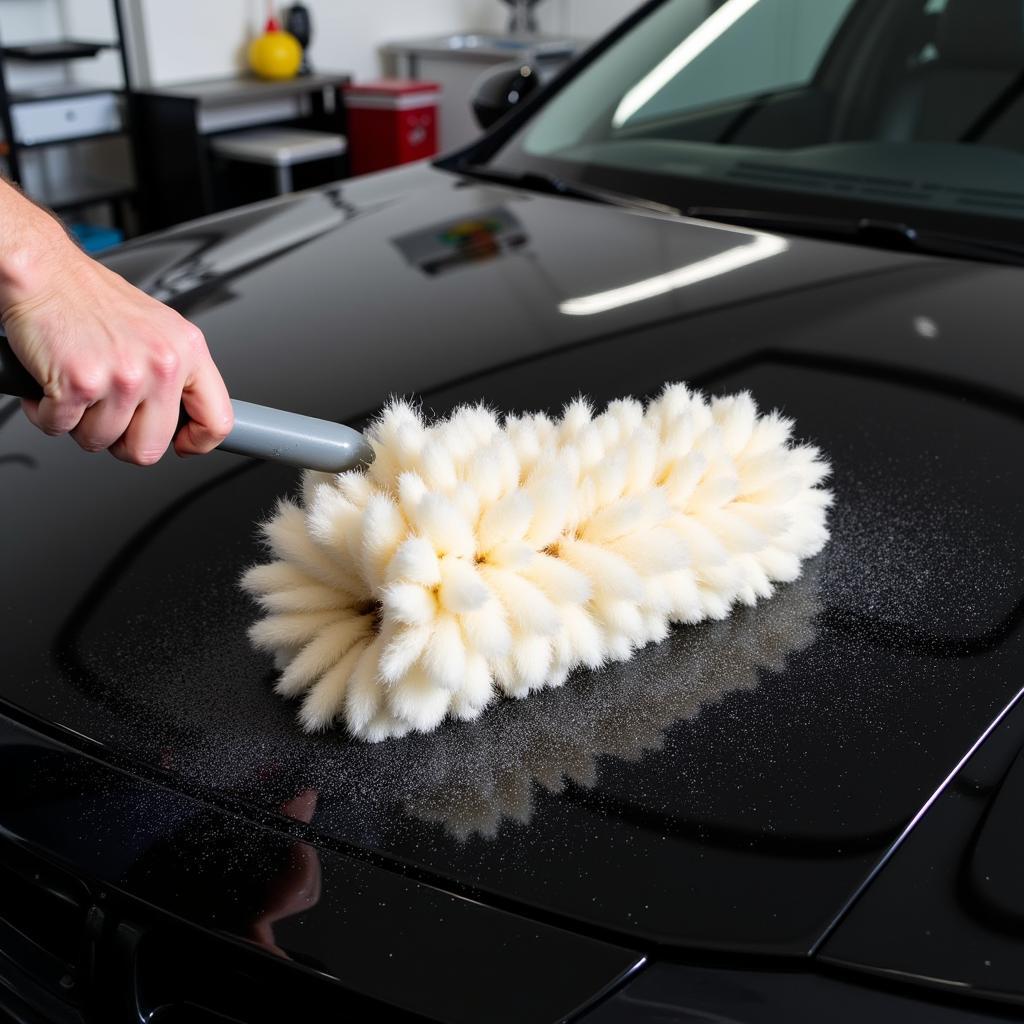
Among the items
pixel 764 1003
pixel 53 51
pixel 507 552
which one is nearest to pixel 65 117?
pixel 53 51

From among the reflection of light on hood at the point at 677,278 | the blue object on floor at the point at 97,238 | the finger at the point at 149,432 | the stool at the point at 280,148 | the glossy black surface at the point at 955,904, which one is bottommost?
the blue object on floor at the point at 97,238

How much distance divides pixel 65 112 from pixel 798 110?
2.88 meters

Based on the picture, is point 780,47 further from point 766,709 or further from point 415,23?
point 415,23

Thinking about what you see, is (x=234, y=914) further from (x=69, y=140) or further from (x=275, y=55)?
(x=275, y=55)

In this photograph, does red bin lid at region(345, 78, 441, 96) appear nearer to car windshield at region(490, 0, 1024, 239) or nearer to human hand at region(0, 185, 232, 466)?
car windshield at region(490, 0, 1024, 239)

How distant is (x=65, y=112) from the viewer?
376cm

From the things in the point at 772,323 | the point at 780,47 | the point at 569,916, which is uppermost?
the point at 780,47

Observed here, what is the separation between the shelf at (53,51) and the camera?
369 cm

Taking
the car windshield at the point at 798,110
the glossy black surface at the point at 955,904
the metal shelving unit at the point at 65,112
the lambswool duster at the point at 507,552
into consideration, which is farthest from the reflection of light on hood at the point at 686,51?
the metal shelving unit at the point at 65,112

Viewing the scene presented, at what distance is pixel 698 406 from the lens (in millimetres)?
895

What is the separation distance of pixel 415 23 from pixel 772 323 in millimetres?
4439

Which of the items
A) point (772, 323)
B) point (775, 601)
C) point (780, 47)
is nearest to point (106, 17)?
point (780, 47)

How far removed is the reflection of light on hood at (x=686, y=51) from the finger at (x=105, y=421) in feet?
3.92

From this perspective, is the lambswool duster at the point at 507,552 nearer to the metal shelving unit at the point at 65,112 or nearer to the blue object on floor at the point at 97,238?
the metal shelving unit at the point at 65,112
